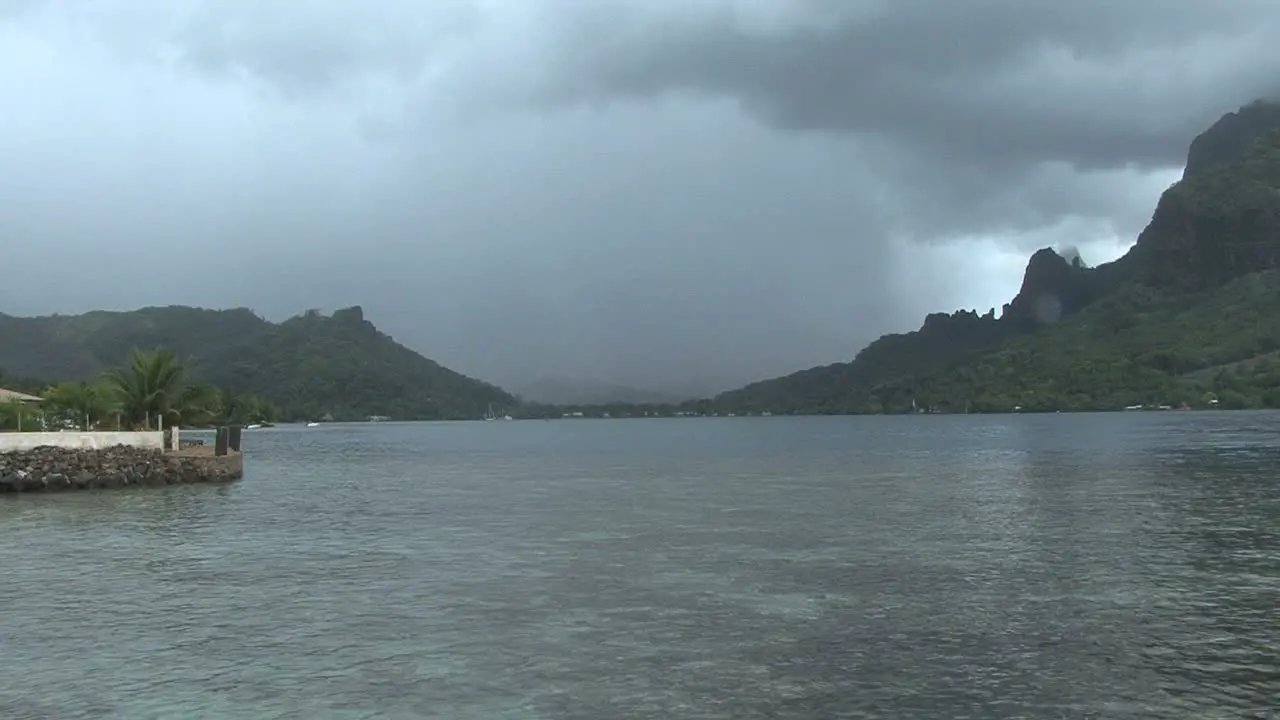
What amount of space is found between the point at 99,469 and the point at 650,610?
219 feet

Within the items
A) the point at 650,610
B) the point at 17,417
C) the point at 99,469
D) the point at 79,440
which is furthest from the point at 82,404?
the point at 650,610

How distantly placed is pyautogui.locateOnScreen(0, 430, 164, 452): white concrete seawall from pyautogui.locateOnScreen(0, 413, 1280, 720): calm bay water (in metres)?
20.4

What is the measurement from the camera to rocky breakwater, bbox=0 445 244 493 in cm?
7331

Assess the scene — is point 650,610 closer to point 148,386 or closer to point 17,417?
point 148,386

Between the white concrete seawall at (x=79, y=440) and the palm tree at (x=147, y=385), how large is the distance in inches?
271

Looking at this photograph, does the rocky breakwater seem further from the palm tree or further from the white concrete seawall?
the palm tree

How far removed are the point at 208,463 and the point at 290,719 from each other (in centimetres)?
7493

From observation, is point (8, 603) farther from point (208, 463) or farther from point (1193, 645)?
point (208, 463)

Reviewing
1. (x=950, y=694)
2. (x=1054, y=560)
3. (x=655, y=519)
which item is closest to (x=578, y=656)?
(x=950, y=694)

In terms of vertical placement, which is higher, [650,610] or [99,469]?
[99,469]

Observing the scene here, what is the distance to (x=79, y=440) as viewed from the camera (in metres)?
→ 81.5

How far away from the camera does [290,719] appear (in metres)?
17.5

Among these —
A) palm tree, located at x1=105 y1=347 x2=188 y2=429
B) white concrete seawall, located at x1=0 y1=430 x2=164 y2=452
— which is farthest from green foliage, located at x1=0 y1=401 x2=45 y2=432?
white concrete seawall, located at x1=0 y1=430 x2=164 y2=452

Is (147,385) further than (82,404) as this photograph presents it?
No
